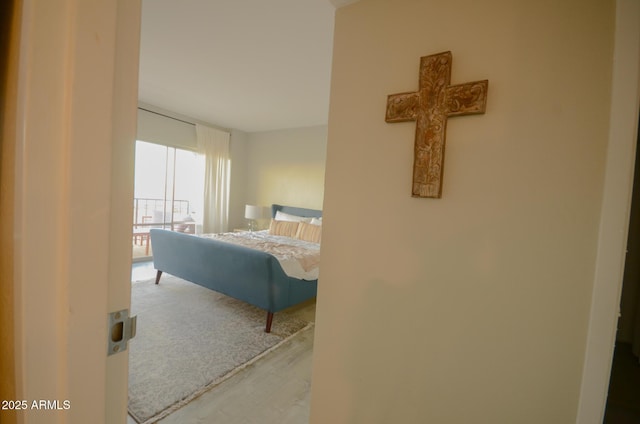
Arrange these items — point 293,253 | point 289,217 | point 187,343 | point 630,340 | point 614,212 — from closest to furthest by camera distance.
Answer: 1. point 614,212
2. point 187,343
3. point 630,340
4. point 293,253
5. point 289,217

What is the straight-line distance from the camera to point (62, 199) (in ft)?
1.29

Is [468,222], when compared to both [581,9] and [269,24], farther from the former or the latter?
[269,24]

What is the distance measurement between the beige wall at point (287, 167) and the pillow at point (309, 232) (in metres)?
0.73

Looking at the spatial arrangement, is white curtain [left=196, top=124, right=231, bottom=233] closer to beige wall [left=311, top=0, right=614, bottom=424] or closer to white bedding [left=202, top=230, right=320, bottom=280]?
white bedding [left=202, top=230, right=320, bottom=280]

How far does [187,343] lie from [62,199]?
227cm

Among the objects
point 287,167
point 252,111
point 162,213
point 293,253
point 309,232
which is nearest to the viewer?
point 293,253

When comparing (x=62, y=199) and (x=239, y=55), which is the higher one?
(x=239, y=55)

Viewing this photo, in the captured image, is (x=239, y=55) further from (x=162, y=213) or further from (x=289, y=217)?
(x=162, y=213)

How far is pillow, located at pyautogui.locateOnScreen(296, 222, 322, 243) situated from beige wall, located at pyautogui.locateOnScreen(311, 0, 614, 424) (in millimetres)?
2731

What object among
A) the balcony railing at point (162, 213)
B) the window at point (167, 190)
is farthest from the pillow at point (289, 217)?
the balcony railing at point (162, 213)

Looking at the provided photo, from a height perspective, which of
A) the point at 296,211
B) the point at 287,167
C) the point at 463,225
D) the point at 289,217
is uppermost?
the point at 287,167

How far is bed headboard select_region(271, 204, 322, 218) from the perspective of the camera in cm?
480

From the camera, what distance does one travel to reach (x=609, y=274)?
728 millimetres

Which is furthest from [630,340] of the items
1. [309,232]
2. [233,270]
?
[233,270]
